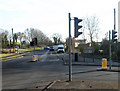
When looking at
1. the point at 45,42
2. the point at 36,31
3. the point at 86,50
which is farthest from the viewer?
the point at 45,42

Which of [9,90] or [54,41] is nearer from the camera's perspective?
[9,90]

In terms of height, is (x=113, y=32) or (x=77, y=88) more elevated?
(x=113, y=32)

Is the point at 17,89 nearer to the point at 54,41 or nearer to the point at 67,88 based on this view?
the point at 67,88

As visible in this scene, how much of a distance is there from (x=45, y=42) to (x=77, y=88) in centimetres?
9973

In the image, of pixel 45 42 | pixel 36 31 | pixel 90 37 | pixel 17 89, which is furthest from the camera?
pixel 45 42

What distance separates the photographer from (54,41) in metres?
111

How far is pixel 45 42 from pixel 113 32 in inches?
3676

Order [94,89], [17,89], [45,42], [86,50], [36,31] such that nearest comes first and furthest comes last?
[94,89]
[17,89]
[86,50]
[36,31]
[45,42]

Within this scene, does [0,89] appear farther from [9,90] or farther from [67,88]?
[67,88]

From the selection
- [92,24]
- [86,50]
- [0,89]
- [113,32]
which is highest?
[92,24]

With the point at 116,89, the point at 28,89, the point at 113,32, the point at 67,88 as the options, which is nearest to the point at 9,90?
the point at 28,89

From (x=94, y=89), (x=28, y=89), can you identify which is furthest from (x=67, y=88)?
(x=28, y=89)

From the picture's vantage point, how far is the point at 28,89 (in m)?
7.26

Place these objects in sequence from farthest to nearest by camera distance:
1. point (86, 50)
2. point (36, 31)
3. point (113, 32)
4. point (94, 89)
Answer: point (36, 31), point (86, 50), point (113, 32), point (94, 89)
